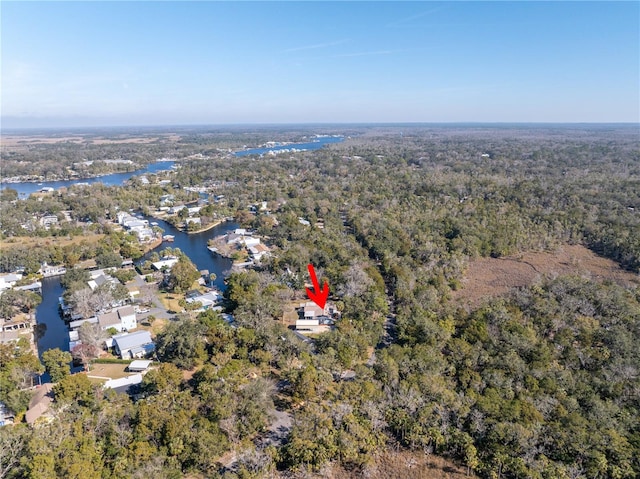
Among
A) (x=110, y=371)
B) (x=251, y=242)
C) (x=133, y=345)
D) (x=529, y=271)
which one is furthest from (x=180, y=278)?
(x=529, y=271)

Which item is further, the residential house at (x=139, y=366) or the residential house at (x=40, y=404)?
the residential house at (x=139, y=366)

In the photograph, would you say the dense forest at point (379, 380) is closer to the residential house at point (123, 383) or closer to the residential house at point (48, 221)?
the residential house at point (123, 383)

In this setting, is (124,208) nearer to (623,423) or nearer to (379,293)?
(379,293)

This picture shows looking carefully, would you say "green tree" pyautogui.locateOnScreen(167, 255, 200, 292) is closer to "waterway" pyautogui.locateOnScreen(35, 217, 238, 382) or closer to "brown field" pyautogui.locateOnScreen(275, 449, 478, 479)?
"waterway" pyautogui.locateOnScreen(35, 217, 238, 382)

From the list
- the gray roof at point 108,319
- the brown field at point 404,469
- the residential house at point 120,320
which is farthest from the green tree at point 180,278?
the brown field at point 404,469

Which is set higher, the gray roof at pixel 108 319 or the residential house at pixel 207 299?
the gray roof at pixel 108 319

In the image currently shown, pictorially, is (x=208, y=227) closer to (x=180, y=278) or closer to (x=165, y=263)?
(x=165, y=263)

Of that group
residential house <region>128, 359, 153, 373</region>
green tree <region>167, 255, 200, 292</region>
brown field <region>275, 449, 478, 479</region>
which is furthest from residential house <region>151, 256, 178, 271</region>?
brown field <region>275, 449, 478, 479</region>
